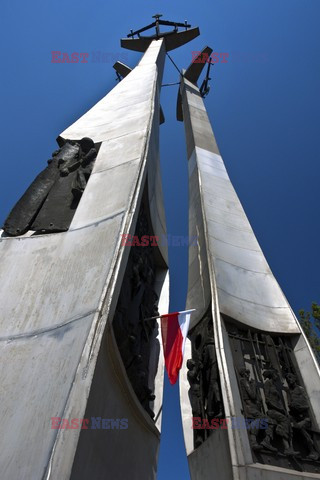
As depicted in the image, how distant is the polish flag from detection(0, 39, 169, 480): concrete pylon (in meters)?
0.36

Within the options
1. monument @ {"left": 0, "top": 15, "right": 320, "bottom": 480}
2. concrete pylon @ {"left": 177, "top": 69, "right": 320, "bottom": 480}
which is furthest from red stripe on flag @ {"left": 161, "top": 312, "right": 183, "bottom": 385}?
concrete pylon @ {"left": 177, "top": 69, "right": 320, "bottom": 480}

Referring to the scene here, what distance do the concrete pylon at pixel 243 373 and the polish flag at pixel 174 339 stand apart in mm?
1051

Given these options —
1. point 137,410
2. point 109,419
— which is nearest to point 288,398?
point 137,410

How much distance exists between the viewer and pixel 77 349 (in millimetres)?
2555

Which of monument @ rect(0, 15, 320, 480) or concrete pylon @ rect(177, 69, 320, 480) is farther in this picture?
concrete pylon @ rect(177, 69, 320, 480)

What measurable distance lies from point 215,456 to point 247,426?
2.06 feet

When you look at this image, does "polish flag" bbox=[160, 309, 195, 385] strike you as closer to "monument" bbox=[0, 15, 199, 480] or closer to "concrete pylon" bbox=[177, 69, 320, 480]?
"monument" bbox=[0, 15, 199, 480]

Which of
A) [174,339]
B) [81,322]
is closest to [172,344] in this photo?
[174,339]

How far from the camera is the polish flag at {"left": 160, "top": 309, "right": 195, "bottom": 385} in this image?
14.5 ft

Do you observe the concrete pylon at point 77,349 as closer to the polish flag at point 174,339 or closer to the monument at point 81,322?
the monument at point 81,322

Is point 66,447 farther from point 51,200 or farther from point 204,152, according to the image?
point 204,152

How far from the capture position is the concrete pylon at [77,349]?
214 cm

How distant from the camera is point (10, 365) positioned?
2.54 m

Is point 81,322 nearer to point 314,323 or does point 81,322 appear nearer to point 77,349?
point 77,349
